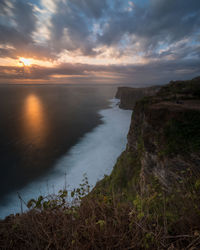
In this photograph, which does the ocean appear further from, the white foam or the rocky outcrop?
the rocky outcrop

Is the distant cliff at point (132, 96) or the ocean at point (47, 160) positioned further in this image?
the distant cliff at point (132, 96)

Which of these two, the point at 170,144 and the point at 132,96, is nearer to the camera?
the point at 170,144

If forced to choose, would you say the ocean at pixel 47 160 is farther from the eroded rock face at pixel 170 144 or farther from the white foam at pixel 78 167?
the eroded rock face at pixel 170 144

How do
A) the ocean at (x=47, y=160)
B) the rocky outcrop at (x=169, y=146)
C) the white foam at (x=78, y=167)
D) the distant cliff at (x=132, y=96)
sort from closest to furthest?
the rocky outcrop at (x=169, y=146) < the white foam at (x=78, y=167) < the ocean at (x=47, y=160) < the distant cliff at (x=132, y=96)

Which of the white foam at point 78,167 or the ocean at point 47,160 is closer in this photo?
the white foam at point 78,167

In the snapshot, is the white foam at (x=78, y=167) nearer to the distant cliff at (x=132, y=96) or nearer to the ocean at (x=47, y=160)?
the ocean at (x=47, y=160)

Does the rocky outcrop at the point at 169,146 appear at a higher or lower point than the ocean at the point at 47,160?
higher

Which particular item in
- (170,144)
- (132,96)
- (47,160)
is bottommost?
(47,160)

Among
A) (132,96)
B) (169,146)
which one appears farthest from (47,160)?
(132,96)

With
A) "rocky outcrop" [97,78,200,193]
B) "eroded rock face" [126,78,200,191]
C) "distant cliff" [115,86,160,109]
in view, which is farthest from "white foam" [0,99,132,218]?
"distant cliff" [115,86,160,109]

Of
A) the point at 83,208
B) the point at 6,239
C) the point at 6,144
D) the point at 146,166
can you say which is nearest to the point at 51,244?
the point at 83,208

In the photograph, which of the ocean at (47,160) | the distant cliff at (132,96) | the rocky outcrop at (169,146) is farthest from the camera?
the distant cliff at (132,96)

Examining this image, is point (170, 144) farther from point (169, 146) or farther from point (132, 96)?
point (132, 96)

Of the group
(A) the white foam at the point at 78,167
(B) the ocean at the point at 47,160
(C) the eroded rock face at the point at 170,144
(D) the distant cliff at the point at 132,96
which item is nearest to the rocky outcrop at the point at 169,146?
(C) the eroded rock face at the point at 170,144
